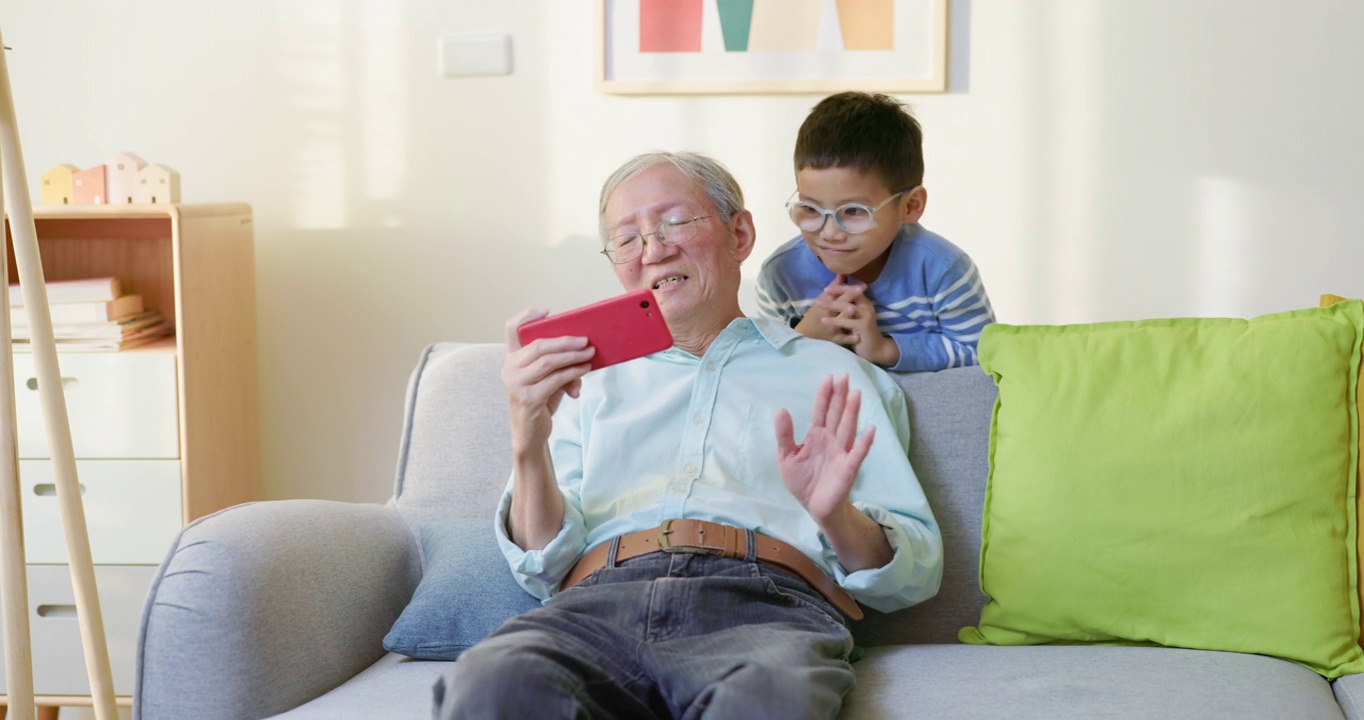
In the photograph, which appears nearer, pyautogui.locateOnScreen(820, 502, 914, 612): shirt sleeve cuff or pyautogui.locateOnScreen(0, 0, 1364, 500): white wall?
pyautogui.locateOnScreen(820, 502, 914, 612): shirt sleeve cuff

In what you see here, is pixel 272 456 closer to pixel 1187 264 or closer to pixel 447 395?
pixel 447 395

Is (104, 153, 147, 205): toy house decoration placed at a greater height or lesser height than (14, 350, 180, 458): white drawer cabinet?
greater

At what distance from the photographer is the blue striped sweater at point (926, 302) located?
74.2 inches

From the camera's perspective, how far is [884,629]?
1705 mm

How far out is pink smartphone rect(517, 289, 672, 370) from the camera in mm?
1449

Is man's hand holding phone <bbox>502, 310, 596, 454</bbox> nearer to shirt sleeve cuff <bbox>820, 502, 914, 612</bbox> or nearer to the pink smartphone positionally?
the pink smartphone

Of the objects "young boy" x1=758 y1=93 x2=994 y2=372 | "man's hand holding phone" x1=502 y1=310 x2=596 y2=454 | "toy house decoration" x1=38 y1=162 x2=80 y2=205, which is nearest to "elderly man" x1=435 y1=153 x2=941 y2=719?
"man's hand holding phone" x1=502 y1=310 x2=596 y2=454

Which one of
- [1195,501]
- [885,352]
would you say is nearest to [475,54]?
[885,352]

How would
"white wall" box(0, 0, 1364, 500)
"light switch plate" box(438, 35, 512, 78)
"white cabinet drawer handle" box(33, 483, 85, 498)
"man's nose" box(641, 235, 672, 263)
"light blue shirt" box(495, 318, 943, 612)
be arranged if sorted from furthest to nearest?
"light switch plate" box(438, 35, 512, 78)
"white wall" box(0, 0, 1364, 500)
"white cabinet drawer handle" box(33, 483, 85, 498)
"man's nose" box(641, 235, 672, 263)
"light blue shirt" box(495, 318, 943, 612)

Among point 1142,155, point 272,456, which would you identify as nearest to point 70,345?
point 272,456

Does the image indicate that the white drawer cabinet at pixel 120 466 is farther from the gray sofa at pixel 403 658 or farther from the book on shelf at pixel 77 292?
the gray sofa at pixel 403 658

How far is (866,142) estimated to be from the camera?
1.86 metres

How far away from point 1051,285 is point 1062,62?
0.49 meters

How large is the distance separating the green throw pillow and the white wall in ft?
3.48
